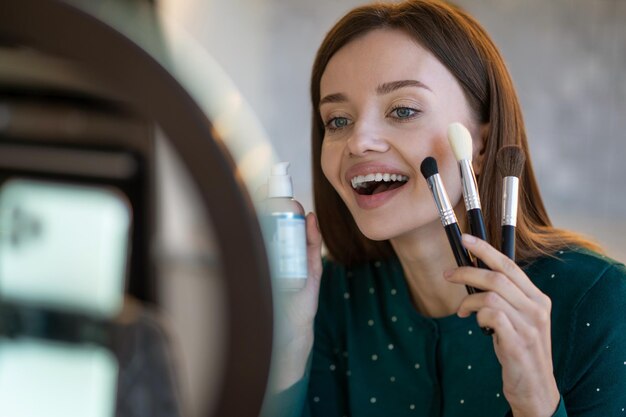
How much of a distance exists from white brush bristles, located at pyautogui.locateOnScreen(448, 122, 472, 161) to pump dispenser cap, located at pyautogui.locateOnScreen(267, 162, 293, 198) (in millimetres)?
136

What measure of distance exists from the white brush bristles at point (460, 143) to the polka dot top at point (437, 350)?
16 centimetres

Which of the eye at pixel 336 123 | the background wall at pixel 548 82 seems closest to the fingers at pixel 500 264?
the eye at pixel 336 123

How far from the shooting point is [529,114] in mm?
2066

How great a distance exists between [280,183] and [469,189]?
0.49 feet

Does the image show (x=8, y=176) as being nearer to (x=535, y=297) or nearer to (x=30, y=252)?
(x=30, y=252)

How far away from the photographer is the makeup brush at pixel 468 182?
1.71ft

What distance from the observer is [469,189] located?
0.53 meters

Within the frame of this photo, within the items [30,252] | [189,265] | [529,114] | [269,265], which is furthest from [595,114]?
[269,265]

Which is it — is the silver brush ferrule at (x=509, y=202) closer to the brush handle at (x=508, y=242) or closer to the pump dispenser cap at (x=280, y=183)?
the brush handle at (x=508, y=242)

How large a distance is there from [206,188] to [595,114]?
6.91 feet

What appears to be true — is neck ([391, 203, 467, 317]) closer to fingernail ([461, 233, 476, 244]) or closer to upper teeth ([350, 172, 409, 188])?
upper teeth ([350, 172, 409, 188])

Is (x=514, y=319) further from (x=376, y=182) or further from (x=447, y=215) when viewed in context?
(x=376, y=182)

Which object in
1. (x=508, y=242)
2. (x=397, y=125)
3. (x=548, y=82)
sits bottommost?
(x=508, y=242)

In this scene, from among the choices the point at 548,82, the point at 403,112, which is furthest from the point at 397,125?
the point at 548,82
